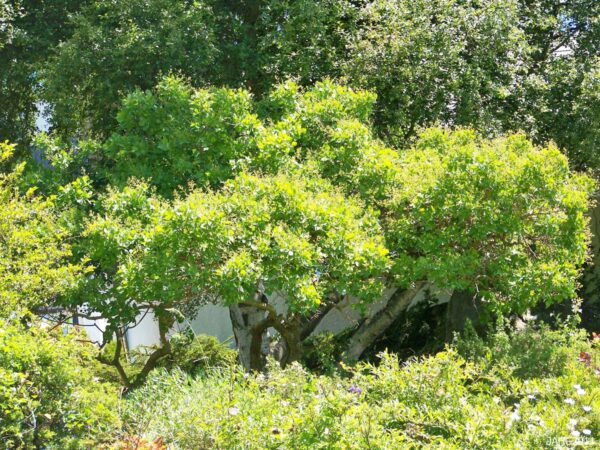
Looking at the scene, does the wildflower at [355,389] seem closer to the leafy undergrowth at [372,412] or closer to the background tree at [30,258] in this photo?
the leafy undergrowth at [372,412]

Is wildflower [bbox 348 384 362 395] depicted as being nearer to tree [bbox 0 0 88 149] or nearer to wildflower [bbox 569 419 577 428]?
wildflower [bbox 569 419 577 428]

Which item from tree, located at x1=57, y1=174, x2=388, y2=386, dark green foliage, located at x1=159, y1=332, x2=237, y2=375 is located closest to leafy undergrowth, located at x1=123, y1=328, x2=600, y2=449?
tree, located at x1=57, y1=174, x2=388, y2=386

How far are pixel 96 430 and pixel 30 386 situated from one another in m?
0.65

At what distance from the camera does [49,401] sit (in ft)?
24.8

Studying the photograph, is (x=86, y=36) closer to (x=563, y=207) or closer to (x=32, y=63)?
(x=32, y=63)

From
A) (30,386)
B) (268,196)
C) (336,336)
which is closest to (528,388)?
(268,196)

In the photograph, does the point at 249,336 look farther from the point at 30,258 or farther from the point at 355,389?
the point at 355,389

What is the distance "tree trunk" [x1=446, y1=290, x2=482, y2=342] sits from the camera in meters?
12.8

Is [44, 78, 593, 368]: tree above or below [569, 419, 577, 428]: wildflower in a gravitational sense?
above

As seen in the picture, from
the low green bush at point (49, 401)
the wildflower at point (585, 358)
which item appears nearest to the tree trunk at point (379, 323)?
the wildflower at point (585, 358)

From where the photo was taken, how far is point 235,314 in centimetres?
1319

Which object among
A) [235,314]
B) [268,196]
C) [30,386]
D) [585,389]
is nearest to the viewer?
[30,386]

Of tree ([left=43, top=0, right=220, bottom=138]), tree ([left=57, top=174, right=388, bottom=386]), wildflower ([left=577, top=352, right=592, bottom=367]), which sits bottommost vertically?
wildflower ([left=577, top=352, right=592, bottom=367])

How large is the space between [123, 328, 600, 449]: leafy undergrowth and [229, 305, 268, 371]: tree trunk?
4.36m
